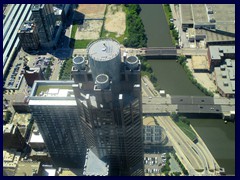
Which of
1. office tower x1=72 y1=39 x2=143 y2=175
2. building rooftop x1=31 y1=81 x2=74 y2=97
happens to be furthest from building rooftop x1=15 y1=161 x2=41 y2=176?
office tower x1=72 y1=39 x2=143 y2=175

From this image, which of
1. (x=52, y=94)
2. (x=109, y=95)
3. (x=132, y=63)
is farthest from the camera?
(x=52, y=94)

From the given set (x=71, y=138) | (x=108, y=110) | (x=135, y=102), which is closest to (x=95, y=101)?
(x=108, y=110)

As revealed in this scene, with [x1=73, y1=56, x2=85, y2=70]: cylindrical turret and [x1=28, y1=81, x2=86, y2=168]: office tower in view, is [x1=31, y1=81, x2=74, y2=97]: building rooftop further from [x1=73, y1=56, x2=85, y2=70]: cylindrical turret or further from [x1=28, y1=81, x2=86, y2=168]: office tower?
[x1=73, y1=56, x2=85, y2=70]: cylindrical turret

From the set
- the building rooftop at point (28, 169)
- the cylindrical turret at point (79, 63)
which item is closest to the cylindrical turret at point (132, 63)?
the cylindrical turret at point (79, 63)

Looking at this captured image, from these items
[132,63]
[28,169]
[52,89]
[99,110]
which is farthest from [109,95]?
[28,169]

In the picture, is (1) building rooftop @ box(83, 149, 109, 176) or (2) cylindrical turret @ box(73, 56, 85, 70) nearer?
(2) cylindrical turret @ box(73, 56, 85, 70)

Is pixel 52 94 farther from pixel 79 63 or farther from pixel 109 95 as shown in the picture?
pixel 109 95

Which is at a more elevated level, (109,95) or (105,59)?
(105,59)
